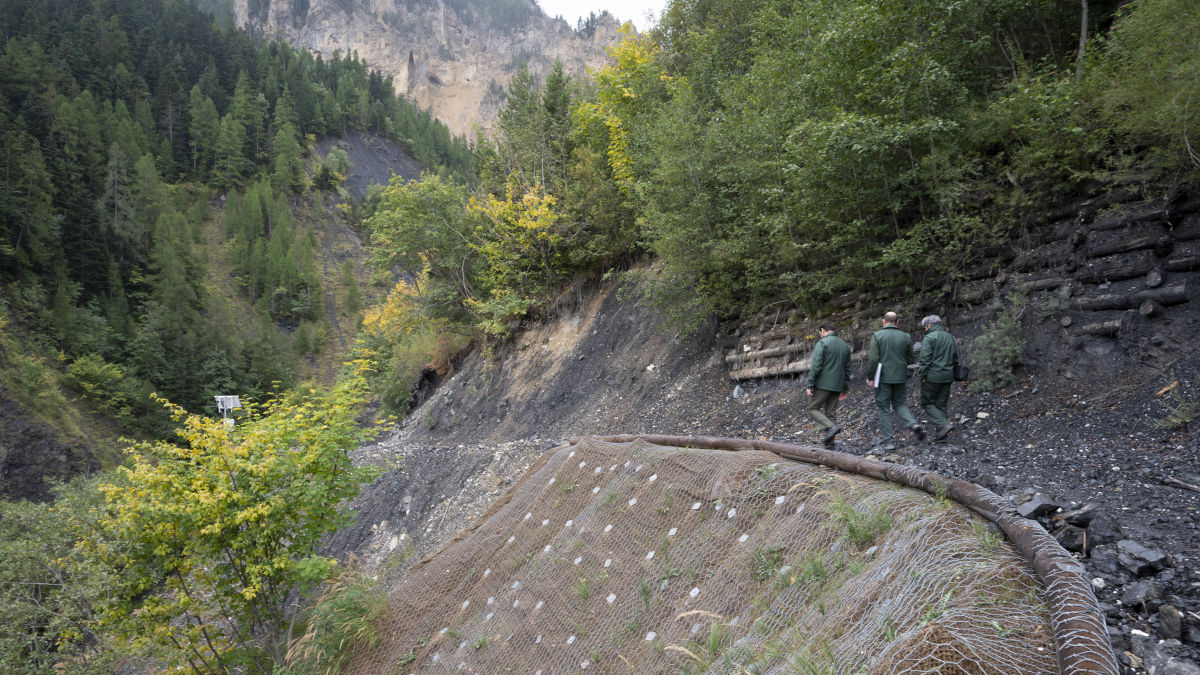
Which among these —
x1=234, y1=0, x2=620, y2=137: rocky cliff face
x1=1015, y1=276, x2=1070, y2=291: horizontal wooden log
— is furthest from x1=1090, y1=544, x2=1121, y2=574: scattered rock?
x1=234, y1=0, x2=620, y2=137: rocky cliff face

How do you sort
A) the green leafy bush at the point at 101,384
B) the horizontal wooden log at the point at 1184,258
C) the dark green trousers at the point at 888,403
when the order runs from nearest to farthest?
the horizontal wooden log at the point at 1184,258, the dark green trousers at the point at 888,403, the green leafy bush at the point at 101,384

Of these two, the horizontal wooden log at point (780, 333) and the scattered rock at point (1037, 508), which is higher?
the horizontal wooden log at point (780, 333)

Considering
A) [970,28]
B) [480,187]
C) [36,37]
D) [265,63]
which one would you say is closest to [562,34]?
[265,63]

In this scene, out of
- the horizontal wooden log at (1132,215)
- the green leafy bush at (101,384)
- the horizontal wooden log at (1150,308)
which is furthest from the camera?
the green leafy bush at (101,384)

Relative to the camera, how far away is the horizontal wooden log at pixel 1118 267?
5.94 meters

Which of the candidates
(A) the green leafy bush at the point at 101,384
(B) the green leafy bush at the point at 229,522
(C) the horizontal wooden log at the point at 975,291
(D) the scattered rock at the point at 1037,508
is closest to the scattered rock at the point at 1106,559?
(D) the scattered rock at the point at 1037,508

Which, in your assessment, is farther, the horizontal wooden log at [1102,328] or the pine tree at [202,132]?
the pine tree at [202,132]

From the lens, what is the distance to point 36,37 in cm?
6981

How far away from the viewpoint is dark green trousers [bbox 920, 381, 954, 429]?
6008 mm

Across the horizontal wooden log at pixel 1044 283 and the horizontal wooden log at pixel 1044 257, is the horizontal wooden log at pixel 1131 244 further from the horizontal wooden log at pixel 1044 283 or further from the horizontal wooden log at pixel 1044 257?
the horizontal wooden log at pixel 1044 283

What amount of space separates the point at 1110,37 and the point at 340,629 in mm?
11567

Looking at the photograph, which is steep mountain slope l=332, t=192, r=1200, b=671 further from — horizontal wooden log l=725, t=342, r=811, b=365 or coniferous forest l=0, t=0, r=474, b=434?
coniferous forest l=0, t=0, r=474, b=434

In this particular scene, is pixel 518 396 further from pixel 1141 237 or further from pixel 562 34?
pixel 562 34

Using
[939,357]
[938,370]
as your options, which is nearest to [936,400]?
[938,370]
